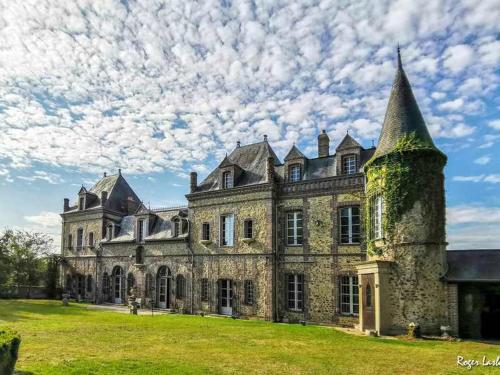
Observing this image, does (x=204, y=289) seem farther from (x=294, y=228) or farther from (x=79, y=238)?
(x=79, y=238)

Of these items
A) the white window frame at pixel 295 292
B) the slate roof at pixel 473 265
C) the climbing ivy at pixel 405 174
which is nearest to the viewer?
the slate roof at pixel 473 265

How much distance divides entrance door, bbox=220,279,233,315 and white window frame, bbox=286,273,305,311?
167 inches

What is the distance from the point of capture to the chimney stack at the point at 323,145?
84.2 feet

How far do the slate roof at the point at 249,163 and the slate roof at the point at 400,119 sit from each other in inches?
330

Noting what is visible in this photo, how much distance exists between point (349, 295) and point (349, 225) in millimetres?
3800

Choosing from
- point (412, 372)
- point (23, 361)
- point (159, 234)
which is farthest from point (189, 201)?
point (412, 372)

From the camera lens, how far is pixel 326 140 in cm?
2584

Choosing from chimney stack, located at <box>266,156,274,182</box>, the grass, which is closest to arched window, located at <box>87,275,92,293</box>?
the grass

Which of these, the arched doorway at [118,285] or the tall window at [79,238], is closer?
the arched doorway at [118,285]

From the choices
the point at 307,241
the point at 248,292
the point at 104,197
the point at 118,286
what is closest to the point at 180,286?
the point at 248,292

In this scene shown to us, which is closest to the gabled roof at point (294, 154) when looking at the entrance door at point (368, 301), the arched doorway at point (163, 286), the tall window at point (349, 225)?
the tall window at point (349, 225)

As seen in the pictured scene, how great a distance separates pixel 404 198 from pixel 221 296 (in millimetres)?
13924

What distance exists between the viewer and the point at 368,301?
19203 millimetres

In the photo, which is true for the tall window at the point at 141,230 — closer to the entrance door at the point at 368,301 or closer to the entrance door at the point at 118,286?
the entrance door at the point at 118,286
